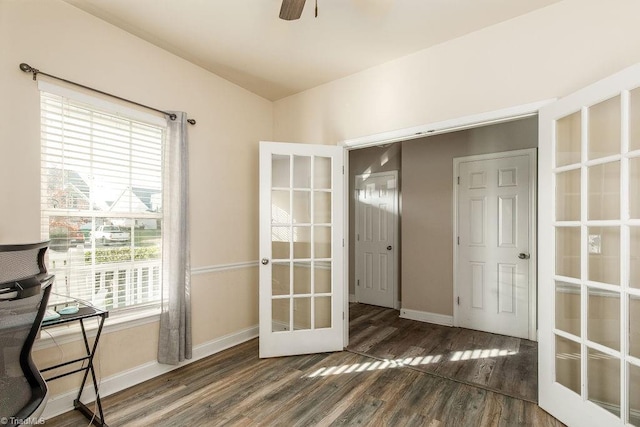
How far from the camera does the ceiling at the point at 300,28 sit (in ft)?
6.73


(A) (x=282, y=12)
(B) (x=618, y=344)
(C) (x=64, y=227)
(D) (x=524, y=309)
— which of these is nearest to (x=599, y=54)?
(B) (x=618, y=344)

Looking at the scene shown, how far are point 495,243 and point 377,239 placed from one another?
1.62 metres

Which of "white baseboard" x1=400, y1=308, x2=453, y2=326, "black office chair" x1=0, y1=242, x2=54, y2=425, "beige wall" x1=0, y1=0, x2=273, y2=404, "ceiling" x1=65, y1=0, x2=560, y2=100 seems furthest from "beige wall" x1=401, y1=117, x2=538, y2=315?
"black office chair" x1=0, y1=242, x2=54, y2=425

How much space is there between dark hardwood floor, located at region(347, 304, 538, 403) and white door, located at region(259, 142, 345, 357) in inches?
20.1

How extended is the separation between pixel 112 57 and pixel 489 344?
14.0 feet

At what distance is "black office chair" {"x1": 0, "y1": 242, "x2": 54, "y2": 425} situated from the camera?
1.08 meters

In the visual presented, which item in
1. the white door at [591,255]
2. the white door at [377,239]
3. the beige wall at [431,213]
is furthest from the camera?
the white door at [377,239]

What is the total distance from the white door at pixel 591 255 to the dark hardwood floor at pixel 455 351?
440 millimetres

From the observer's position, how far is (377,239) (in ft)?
15.3

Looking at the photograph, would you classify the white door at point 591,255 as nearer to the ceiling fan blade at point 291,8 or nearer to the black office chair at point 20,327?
the ceiling fan blade at point 291,8

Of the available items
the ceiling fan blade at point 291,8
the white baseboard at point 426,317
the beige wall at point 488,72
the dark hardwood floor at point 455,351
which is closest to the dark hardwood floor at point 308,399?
the dark hardwood floor at point 455,351

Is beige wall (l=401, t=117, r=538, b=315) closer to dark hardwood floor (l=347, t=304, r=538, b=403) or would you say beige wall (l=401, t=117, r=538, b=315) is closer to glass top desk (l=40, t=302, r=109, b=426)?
dark hardwood floor (l=347, t=304, r=538, b=403)

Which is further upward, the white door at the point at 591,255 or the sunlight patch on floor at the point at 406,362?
the white door at the point at 591,255

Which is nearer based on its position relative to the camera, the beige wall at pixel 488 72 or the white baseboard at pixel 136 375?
the beige wall at pixel 488 72
